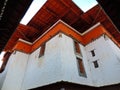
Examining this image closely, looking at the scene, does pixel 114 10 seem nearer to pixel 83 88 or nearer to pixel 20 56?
pixel 83 88

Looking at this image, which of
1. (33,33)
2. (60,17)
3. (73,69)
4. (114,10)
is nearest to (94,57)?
(73,69)

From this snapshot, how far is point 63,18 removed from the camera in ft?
36.8

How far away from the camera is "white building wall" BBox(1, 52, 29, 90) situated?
966cm

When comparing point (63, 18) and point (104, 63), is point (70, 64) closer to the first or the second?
point (104, 63)

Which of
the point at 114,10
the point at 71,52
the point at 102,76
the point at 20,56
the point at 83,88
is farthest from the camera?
the point at 20,56

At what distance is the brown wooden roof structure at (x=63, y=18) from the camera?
32.5 feet

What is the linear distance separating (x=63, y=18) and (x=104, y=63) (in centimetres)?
598

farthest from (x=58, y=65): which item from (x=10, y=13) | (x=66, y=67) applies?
(x=10, y=13)

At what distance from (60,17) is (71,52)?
418 cm

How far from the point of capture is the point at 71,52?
898cm

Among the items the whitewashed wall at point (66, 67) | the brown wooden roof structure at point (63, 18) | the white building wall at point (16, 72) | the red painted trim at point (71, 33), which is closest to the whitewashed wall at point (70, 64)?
the whitewashed wall at point (66, 67)

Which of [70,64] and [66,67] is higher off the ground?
[70,64]

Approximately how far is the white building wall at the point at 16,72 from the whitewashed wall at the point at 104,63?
6905mm

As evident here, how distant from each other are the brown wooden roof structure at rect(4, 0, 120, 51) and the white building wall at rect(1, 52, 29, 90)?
2.83 meters
